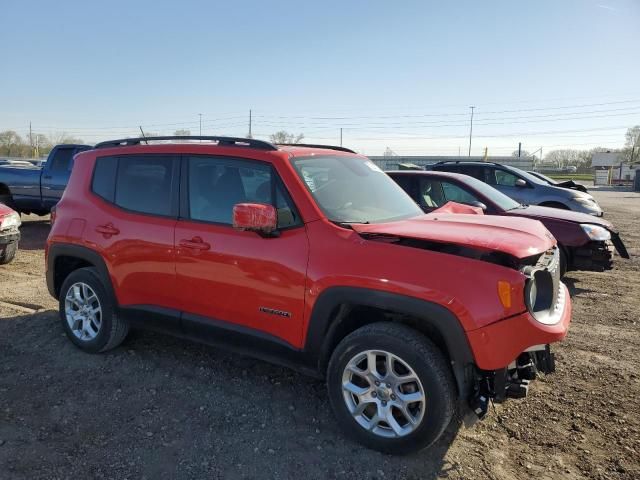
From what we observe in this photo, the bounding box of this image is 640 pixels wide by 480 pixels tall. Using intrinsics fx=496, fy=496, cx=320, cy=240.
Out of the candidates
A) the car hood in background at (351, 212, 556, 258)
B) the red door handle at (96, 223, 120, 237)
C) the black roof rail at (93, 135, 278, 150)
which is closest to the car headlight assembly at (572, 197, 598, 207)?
the car hood in background at (351, 212, 556, 258)

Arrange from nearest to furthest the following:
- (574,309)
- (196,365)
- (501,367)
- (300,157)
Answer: (501,367) → (300,157) → (196,365) → (574,309)

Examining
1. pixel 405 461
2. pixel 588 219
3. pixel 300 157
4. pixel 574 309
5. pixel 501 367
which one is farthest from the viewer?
pixel 588 219

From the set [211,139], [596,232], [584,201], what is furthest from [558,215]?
[211,139]

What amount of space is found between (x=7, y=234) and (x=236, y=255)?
5790mm

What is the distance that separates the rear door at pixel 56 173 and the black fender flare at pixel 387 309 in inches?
393

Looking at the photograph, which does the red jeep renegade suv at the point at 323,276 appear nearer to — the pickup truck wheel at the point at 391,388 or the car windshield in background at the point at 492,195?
the pickup truck wheel at the point at 391,388

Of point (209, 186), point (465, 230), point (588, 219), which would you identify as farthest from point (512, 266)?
point (588, 219)

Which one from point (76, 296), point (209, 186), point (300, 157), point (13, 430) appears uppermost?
point (300, 157)

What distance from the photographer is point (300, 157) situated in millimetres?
3641

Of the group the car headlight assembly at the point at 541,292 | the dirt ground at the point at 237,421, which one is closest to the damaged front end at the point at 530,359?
the car headlight assembly at the point at 541,292

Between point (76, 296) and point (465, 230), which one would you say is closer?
point (465, 230)

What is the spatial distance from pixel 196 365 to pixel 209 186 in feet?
5.16

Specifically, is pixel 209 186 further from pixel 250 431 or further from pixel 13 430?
pixel 13 430

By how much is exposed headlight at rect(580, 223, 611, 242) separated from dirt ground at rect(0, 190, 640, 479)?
210 cm
